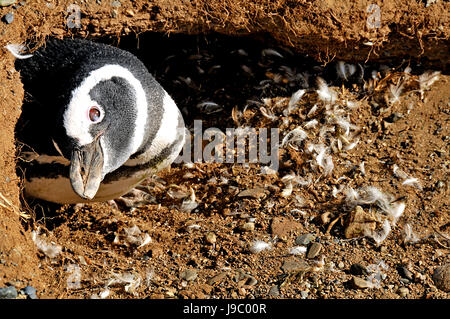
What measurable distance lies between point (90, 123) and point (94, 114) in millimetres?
54

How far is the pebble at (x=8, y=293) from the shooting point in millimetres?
2529

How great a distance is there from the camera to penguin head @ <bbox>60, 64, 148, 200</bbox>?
287 cm

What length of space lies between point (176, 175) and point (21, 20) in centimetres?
156

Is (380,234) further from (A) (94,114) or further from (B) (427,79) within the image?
(A) (94,114)

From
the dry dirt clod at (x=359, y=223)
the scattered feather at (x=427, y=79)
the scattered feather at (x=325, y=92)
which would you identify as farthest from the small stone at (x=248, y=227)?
the scattered feather at (x=427, y=79)

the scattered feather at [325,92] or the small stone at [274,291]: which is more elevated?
the scattered feather at [325,92]

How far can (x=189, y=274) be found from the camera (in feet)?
10.3

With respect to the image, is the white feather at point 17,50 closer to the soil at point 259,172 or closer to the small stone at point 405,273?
the soil at point 259,172

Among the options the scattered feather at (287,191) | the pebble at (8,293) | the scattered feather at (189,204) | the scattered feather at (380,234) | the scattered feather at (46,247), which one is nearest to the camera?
the pebble at (8,293)

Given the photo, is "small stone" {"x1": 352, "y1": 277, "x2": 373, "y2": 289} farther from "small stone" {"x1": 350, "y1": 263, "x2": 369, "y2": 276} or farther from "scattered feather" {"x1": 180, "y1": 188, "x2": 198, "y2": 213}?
"scattered feather" {"x1": 180, "y1": 188, "x2": 198, "y2": 213}

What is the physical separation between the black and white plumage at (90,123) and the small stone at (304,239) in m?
1.03

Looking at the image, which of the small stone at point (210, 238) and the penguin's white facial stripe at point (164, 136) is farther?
the penguin's white facial stripe at point (164, 136)

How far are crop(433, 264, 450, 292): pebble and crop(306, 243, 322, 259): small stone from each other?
63cm
